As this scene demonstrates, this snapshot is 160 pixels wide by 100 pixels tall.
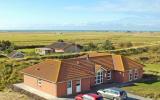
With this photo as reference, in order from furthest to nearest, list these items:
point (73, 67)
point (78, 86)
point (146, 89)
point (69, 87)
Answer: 1. point (146, 89)
2. point (73, 67)
3. point (78, 86)
4. point (69, 87)

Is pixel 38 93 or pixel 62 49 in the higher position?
→ pixel 62 49

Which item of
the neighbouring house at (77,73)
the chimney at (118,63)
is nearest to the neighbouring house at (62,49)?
the neighbouring house at (77,73)

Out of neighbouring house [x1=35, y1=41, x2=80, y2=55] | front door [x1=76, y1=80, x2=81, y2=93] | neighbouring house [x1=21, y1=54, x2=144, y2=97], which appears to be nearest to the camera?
neighbouring house [x1=21, y1=54, x2=144, y2=97]

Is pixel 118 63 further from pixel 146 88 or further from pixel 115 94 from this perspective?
pixel 115 94

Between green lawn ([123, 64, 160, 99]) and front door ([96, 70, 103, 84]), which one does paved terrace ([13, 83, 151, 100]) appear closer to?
front door ([96, 70, 103, 84])

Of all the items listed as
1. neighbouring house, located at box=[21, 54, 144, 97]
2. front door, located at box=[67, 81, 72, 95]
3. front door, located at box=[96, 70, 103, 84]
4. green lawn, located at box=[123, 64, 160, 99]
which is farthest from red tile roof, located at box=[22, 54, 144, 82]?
green lawn, located at box=[123, 64, 160, 99]

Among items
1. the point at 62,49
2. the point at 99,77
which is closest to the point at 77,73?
the point at 99,77

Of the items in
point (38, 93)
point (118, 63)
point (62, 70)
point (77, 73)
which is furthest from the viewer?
point (118, 63)

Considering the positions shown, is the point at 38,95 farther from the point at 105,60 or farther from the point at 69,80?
the point at 105,60
